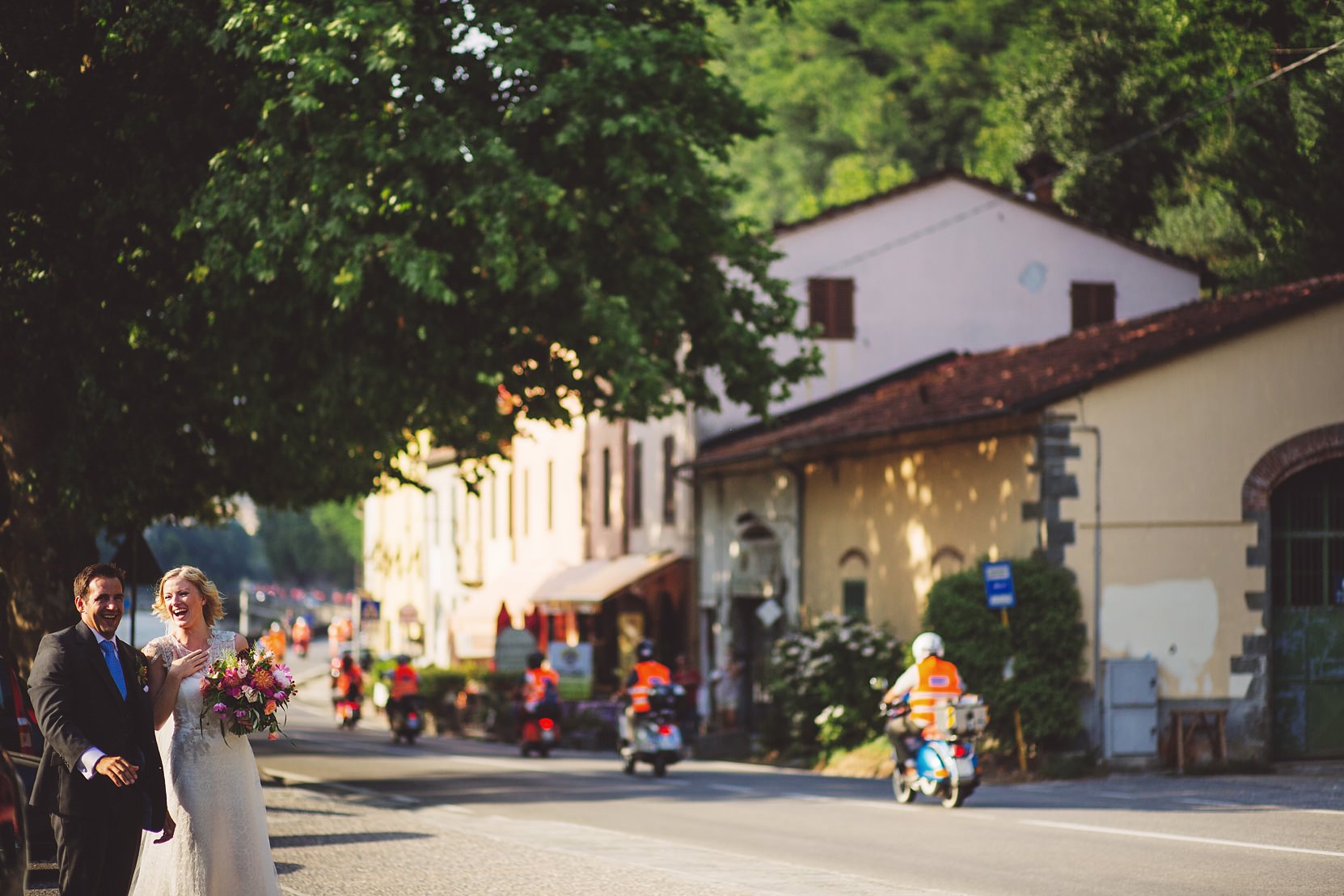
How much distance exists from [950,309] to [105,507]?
819 inches

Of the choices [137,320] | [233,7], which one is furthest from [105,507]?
[233,7]

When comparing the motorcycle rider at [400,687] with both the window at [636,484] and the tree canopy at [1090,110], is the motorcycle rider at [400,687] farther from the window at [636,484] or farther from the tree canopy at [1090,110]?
the tree canopy at [1090,110]

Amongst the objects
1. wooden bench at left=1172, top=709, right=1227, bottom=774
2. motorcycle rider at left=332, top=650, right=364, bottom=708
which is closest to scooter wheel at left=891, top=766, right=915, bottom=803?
wooden bench at left=1172, top=709, right=1227, bottom=774

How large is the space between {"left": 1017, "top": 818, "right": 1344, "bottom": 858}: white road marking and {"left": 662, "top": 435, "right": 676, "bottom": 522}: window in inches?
876

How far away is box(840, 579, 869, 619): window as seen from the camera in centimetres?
2902

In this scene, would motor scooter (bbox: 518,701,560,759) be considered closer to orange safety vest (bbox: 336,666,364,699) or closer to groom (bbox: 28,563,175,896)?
orange safety vest (bbox: 336,666,364,699)

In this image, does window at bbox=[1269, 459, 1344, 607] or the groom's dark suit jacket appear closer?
the groom's dark suit jacket

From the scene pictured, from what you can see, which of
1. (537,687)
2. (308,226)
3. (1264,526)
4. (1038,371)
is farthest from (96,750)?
(537,687)

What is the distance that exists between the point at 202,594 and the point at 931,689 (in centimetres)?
1151

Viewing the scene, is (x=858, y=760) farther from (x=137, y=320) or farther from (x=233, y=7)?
(x=233, y=7)

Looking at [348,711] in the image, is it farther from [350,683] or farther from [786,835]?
[786,835]

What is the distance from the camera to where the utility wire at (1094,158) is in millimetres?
27547

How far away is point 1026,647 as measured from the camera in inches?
907

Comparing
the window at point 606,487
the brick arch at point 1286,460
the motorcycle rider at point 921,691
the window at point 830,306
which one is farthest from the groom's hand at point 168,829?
the window at point 606,487
